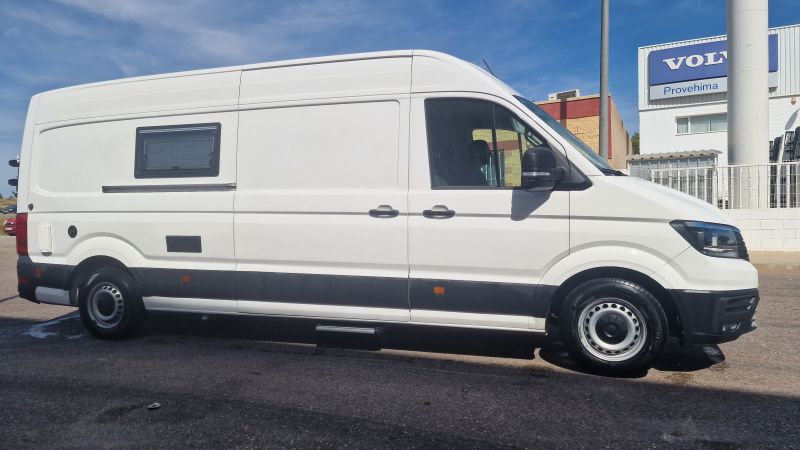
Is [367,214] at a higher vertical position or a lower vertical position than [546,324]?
higher

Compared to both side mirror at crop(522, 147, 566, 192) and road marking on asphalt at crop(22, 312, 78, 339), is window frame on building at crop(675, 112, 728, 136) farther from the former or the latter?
road marking on asphalt at crop(22, 312, 78, 339)

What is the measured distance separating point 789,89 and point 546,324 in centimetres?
3049

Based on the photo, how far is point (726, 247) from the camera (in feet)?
13.3

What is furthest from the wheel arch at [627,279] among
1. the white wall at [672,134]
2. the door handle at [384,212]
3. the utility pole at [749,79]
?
the white wall at [672,134]

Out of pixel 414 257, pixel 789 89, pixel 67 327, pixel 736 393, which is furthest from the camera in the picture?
pixel 789 89

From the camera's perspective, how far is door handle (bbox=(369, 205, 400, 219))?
180 inches

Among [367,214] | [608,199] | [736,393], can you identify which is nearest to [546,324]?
[608,199]

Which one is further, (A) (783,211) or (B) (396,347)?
(A) (783,211)

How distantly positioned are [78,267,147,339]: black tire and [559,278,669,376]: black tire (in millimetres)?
3948

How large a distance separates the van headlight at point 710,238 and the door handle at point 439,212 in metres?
1.59

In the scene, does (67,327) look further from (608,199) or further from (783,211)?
(783,211)

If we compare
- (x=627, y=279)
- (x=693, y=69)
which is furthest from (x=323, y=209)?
(x=693, y=69)

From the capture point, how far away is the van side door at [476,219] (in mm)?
4301

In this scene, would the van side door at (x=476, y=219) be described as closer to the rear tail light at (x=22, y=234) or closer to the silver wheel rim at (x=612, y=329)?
the silver wheel rim at (x=612, y=329)
